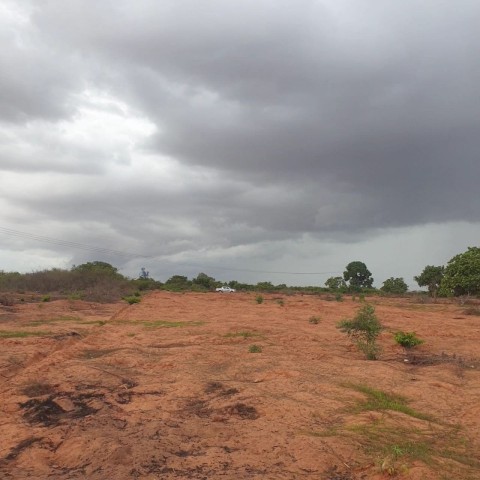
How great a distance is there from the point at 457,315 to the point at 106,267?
164ft

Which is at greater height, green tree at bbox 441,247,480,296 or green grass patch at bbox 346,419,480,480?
green tree at bbox 441,247,480,296

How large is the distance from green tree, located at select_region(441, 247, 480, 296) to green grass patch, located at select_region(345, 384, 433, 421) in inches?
940

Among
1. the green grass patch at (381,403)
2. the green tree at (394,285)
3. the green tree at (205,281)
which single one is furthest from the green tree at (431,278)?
the green grass patch at (381,403)

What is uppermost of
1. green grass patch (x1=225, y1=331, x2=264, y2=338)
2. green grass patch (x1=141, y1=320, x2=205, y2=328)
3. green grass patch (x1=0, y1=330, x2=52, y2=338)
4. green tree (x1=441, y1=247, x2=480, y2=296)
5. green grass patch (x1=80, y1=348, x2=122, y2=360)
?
green tree (x1=441, y1=247, x2=480, y2=296)

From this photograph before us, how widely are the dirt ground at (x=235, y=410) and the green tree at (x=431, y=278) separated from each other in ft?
110

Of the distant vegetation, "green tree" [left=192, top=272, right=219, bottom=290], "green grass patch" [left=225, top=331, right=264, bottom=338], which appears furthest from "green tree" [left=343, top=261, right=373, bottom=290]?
"green grass patch" [left=225, top=331, right=264, bottom=338]

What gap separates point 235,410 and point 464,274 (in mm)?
26960

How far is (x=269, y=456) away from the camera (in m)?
6.70

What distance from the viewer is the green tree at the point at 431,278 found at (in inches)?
1908

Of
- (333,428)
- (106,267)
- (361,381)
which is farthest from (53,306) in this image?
(106,267)

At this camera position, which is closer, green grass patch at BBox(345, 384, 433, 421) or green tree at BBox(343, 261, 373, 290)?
green grass patch at BBox(345, 384, 433, 421)

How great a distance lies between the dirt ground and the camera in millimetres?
6547

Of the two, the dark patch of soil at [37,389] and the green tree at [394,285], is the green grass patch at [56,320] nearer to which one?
the dark patch of soil at [37,389]

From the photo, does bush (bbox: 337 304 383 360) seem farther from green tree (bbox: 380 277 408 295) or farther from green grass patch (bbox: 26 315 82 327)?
green tree (bbox: 380 277 408 295)
